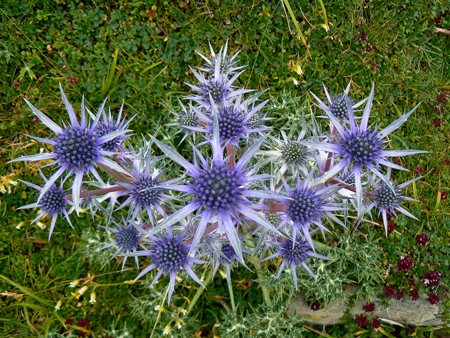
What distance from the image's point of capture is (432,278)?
3.50 m

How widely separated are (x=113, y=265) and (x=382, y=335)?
3.52m

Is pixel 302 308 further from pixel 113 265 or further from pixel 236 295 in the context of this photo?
pixel 113 265

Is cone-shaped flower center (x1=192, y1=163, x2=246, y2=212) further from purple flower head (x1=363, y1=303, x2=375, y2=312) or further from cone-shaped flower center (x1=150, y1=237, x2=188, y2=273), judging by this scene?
purple flower head (x1=363, y1=303, x2=375, y2=312)

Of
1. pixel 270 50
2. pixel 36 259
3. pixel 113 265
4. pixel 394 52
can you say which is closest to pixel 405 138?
pixel 394 52

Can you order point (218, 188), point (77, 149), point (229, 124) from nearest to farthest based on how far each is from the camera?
point (218, 188), point (77, 149), point (229, 124)

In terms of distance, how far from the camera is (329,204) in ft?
6.26

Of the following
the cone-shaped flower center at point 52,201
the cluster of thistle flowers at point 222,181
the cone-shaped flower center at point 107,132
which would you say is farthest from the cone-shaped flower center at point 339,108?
the cone-shaped flower center at point 52,201

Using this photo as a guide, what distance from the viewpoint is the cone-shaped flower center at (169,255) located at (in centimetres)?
200

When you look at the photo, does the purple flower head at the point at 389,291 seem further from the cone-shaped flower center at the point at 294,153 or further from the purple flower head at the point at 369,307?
the cone-shaped flower center at the point at 294,153

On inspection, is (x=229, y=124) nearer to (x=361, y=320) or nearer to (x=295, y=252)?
(x=295, y=252)

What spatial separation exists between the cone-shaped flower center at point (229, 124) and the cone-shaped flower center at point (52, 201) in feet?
Answer: 4.17

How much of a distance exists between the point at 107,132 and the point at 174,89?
1.73 m

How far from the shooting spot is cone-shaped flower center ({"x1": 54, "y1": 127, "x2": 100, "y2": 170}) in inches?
63.6

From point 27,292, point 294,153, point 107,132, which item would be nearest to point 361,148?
point 294,153
